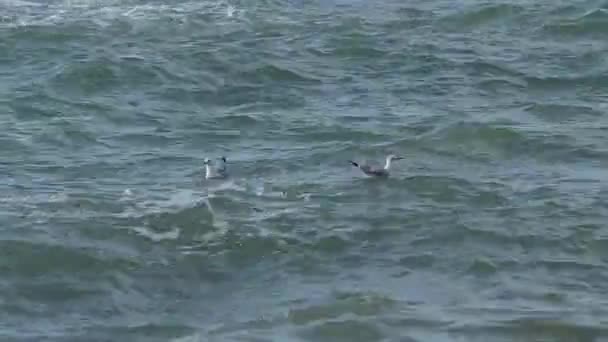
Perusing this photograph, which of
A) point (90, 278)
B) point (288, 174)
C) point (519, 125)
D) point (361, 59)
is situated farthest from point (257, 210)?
point (361, 59)

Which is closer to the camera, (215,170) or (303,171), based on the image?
(215,170)

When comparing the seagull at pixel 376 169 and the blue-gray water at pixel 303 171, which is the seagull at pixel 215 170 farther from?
the seagull at pixel 376 169

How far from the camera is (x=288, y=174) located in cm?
1725

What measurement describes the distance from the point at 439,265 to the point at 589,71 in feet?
29.8

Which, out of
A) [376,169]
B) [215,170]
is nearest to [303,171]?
[376,169]

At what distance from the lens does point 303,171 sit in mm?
17422

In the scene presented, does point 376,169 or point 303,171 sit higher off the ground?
point 376,169

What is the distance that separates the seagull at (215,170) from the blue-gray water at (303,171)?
18cm

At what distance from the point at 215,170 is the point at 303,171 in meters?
1.15

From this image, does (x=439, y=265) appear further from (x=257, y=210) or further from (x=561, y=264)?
(x=257, y=210)

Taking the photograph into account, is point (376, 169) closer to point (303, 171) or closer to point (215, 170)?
point (303, 171)

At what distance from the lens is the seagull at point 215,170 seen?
16875 millimetres

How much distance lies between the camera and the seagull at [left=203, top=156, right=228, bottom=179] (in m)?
16.9

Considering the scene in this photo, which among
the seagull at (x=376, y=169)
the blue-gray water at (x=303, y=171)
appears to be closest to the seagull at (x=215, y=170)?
the blue-gray water at (x=303, y=171)
